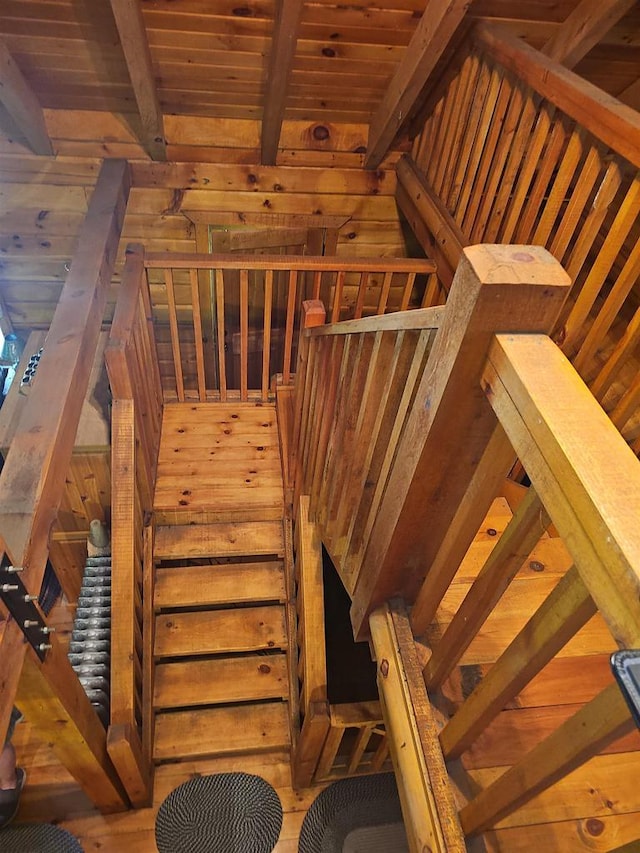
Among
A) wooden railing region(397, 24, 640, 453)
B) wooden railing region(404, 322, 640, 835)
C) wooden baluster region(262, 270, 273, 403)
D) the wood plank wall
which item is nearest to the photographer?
wooden railing region(404, 322, 640, 835)

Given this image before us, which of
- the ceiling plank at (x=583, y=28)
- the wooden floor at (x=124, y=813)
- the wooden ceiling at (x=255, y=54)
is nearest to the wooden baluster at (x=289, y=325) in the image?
the wooden ceiling at (x=255, y=54)

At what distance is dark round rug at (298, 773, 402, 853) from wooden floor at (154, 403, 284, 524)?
1334 millimetres

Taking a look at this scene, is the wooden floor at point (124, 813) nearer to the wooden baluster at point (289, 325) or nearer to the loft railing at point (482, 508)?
the loft railing at point (482, 508)

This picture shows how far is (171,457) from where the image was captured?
2.88m

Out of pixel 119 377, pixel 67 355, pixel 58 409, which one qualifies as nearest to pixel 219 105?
pixel 119 377

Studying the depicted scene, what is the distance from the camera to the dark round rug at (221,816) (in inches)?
92.4

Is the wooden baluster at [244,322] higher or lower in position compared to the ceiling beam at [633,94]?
lower

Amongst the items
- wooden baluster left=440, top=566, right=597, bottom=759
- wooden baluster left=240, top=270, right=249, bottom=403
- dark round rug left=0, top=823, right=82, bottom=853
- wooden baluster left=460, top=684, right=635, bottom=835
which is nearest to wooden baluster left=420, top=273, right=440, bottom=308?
wooden baluster left=240, top=270, right=249, bottom=403

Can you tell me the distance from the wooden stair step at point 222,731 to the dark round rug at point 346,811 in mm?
306

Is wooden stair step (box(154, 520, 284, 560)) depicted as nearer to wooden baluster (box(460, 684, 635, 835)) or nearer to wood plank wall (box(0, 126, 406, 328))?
wooden baluster (box(460, 684, 635, 835))

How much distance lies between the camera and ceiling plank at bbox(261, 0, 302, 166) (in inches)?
88.7

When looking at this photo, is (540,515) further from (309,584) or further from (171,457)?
(171,457)

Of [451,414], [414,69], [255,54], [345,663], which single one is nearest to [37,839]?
[345,663]

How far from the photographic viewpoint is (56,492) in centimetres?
143
